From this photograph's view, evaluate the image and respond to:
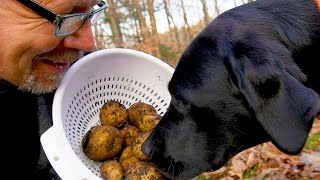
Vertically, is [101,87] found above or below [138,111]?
above

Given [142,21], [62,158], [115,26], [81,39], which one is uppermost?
[81,39]

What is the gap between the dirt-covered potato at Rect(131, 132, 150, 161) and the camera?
103 inches

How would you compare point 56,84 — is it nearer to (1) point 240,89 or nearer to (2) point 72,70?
(2) point 72,70

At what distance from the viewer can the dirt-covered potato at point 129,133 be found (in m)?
2.92

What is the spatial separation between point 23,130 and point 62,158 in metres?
0.96

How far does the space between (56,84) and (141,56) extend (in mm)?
728

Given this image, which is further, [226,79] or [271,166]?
[271,166]

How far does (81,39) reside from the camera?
105 inches

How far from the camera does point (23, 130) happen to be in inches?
120

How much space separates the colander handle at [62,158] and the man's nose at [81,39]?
2.00ft

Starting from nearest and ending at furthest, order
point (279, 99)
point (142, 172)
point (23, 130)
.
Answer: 1. point (279, 99)
2. point (142, 172)
3. point (23, 130)

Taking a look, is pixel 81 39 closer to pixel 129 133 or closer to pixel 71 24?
pixel 71 24

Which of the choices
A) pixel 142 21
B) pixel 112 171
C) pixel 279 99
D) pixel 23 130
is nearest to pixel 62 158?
pixel 112 171

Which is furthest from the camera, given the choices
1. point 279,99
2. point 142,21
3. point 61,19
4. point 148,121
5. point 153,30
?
point 142,21
